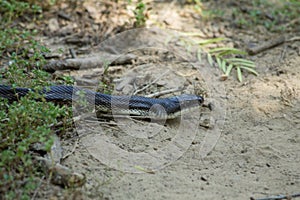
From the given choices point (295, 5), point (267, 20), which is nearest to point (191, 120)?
point (267, 20)

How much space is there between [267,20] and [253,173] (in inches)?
168

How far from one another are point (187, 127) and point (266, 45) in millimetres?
2613

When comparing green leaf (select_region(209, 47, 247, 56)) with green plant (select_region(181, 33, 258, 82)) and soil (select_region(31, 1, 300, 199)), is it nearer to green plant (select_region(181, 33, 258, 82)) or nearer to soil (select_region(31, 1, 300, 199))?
green plant (select_region(181, 33, 258, 82))

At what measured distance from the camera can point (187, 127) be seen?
541 cm

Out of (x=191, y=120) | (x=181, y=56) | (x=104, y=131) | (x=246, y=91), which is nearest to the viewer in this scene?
(x=104, y=131)

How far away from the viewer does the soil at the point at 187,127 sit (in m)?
4.20

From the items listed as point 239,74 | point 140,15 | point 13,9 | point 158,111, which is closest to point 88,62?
point 140,15

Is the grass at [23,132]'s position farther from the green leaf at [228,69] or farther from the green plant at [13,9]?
the green leaf at [228,69]

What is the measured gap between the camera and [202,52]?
23.3ft

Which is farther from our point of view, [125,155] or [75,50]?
[75,50]

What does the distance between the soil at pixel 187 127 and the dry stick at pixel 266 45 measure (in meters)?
0.08

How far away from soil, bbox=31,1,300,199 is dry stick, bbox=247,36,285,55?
0.08 metres

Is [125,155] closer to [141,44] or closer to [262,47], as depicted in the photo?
[141,44]

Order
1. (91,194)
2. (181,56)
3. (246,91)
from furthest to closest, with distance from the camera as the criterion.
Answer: (181,56) < (246,91) < (91,194)
